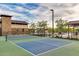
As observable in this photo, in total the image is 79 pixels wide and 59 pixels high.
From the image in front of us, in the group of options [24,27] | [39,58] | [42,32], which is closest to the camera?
[39,58]

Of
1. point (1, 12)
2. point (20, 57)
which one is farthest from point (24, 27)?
point (20, 57)

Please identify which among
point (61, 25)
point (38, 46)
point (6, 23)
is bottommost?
point (38, 46)

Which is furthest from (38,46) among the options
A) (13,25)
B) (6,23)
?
(6,23)

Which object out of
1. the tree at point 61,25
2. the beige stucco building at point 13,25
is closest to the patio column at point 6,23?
the beige stucco building at point 13,25

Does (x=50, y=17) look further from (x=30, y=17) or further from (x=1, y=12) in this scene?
(x=1, y=12)

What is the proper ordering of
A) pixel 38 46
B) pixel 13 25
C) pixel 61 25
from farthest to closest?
pixel 61 25
pixel 13 25
pixel 38 46

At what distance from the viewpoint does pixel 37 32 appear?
46.5 feet

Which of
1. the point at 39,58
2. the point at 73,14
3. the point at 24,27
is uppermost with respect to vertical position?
the point at 73,14

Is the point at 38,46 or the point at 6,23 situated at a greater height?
the point at 6,23

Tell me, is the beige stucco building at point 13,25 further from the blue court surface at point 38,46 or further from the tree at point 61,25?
the blue court surface at point 38,46

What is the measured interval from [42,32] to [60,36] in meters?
2.19

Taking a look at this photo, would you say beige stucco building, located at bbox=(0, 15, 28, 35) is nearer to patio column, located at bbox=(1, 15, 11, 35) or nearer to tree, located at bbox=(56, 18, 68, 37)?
patio column, located at bbox=(1, 15, 11, 35)

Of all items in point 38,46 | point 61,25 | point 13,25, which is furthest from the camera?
point 61,25

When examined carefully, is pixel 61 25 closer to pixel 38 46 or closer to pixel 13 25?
pixel 13 25
